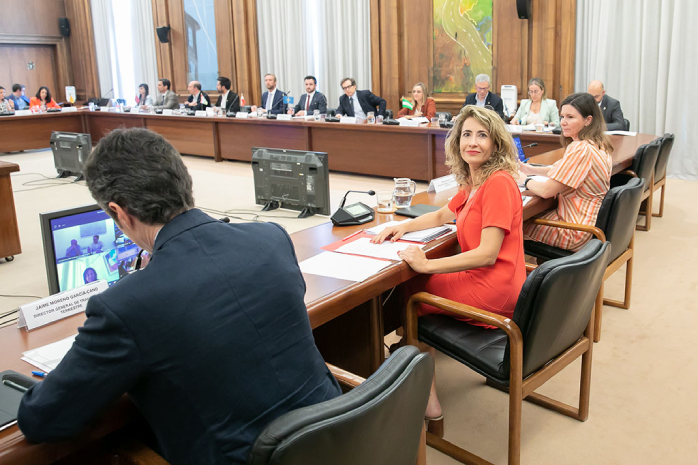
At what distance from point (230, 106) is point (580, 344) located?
7.75m

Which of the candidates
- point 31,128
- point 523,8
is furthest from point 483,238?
point 31,128

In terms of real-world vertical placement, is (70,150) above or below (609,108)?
below

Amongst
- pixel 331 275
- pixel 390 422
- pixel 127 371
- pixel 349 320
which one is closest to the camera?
pixel 127 371

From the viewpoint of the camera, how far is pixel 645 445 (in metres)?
2.03

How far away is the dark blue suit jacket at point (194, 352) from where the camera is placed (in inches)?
39.8

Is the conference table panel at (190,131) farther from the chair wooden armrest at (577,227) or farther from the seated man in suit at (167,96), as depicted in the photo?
the chair wooden armrest at (577,227)

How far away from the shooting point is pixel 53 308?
163 centimetres

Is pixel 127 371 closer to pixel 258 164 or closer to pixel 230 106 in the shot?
pixel 258 164

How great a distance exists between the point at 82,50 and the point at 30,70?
1.15 metres

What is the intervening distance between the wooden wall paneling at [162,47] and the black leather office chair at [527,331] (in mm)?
11001

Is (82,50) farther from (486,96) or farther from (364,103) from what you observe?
(486,96)

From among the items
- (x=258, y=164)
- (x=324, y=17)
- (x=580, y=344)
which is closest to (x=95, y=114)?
(x=324, y=17)

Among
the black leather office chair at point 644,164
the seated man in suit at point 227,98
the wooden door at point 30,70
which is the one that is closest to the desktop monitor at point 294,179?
the black leather office chair at point 644,164

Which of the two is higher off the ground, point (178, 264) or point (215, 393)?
point (178, 264)
